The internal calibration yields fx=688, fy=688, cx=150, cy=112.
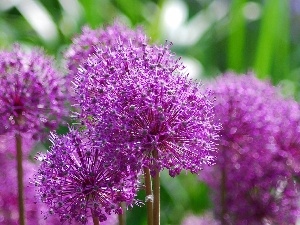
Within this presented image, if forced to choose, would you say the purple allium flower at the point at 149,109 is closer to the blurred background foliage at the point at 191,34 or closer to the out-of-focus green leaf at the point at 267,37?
the blurred background foliage at the point at 191,34

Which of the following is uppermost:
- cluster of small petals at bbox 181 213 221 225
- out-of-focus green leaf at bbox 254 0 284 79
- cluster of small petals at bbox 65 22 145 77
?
out-of-focus green leaf at bbox 254 0 284 79

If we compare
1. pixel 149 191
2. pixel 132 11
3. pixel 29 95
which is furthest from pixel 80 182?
pixel 132 11

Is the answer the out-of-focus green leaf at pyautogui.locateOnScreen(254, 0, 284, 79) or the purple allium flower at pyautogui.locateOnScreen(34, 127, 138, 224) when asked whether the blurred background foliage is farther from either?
the purple allium flower at pyautogui.locateOnScreen(34, 127, 138, 224)

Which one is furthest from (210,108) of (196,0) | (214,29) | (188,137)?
(196,0)

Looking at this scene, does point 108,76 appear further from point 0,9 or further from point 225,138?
point 0,9

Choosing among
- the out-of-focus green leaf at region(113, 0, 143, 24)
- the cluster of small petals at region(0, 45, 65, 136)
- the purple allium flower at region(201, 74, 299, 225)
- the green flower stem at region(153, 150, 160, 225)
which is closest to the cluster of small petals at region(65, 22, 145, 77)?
the cluster of small petals at region(0, 45, 65, 136)

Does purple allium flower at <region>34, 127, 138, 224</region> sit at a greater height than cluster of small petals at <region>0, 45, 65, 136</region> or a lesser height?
lesser

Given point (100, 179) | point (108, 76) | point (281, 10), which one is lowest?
point (100, 179)
